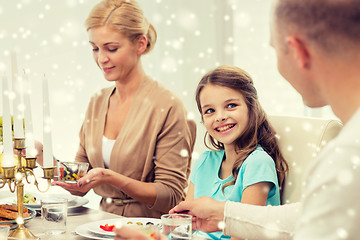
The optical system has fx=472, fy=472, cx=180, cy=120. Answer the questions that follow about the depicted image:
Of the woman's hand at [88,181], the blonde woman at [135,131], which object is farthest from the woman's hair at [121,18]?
the woman's hand at [88,181]

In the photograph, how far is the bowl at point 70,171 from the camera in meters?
1.62

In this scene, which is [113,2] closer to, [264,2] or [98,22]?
[98,22]

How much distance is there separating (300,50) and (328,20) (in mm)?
71

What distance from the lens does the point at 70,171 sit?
1.63m

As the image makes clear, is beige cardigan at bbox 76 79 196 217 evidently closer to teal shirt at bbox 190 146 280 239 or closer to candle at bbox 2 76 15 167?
teal shirt at bbox 190 146 280 239

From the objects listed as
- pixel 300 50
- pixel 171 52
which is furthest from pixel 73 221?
pixel 171 52

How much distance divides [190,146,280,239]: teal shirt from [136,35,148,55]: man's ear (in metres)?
0.65

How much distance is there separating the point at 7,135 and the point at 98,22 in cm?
98

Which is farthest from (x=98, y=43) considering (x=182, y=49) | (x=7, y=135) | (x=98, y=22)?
(x=182, y=49)

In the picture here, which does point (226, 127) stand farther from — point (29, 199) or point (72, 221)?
point (29, 199)

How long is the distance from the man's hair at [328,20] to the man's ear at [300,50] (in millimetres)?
21

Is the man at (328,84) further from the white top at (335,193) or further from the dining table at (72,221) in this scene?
the dining table at (72,221)

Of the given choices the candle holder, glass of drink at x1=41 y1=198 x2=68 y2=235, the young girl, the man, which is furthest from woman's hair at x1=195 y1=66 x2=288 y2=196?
the man

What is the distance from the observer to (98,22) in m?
2.10
